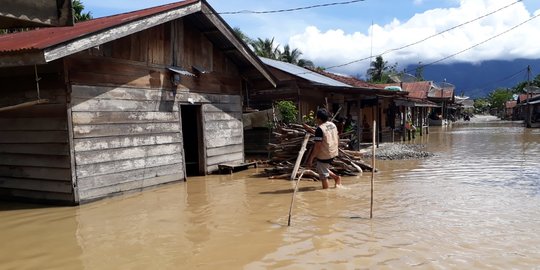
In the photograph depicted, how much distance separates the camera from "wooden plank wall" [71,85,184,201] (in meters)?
7.66

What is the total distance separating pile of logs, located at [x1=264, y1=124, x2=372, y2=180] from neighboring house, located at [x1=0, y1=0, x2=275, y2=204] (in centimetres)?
181

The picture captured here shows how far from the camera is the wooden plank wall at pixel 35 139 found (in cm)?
745

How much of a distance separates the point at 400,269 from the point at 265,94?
12.2 metres

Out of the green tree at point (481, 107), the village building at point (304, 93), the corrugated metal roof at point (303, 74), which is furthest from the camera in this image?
the green tree at point (481, 107)

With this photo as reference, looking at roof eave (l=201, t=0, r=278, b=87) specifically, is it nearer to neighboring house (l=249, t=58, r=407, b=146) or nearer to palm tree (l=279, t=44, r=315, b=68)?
neighboring house (l=249, t=58, r=407, b=146)

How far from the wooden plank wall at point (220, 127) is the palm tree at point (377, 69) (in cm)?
4701

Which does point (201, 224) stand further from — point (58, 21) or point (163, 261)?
point (58, 21)

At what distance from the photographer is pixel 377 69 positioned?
187ft

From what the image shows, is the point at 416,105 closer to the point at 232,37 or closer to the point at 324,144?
the point at 232,37

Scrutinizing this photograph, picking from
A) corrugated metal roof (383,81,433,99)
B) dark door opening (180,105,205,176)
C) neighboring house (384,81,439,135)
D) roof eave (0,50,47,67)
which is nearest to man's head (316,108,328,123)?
dark door opening (180,105,205,176)

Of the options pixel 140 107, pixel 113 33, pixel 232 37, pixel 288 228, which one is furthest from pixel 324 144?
pixel 113 33

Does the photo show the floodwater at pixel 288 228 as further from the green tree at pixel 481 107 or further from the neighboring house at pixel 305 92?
the green tree at pixel 481 107

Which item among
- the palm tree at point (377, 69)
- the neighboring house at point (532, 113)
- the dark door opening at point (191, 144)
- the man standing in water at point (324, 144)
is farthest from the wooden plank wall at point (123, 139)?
the palm tree at point (377, 69)

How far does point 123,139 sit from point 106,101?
0.83 meters
